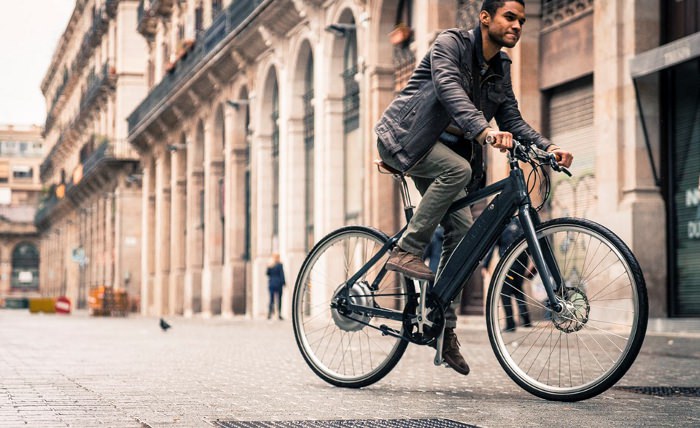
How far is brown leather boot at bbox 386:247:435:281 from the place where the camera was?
19.2ft

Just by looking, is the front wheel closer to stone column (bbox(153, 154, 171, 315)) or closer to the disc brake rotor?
the disc brake rotor

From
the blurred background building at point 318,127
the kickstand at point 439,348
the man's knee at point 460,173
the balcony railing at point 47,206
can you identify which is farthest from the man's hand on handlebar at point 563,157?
the balcony railing at point 47,206

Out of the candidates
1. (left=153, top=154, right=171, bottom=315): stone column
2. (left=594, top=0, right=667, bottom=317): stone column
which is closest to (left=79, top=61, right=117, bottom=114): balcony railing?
(left=153, top=154, right=171, bottom=315): stone column

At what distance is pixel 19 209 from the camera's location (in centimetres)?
12281

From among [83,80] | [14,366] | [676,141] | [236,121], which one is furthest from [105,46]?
[14,366]

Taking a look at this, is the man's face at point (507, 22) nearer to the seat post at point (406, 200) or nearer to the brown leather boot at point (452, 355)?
the seat post at point (406, 200)

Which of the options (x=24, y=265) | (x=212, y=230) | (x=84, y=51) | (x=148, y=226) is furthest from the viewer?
(x=24, y=265)

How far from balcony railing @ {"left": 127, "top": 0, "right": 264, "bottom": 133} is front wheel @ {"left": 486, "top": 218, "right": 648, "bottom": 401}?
72.3ft

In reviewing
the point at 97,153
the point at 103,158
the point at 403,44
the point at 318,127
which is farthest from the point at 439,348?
the point at 97,153

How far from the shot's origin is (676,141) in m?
14.3

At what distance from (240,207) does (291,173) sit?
5260 millimetres

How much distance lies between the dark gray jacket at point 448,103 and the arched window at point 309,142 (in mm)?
Answer: 20137

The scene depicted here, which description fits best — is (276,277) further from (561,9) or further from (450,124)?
(450,124)

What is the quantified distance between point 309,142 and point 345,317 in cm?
2036
